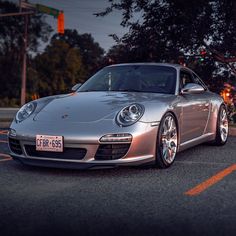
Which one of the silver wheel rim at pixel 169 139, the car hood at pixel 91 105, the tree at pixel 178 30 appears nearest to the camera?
the car hood at pixel 91 105

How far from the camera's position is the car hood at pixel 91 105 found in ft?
18.7

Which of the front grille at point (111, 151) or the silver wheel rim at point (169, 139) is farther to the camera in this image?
the silver wheel rim at point (169, 139)

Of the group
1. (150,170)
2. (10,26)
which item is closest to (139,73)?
(150,170)

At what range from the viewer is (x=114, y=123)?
5535mm

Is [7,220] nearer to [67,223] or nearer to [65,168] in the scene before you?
[67,223]

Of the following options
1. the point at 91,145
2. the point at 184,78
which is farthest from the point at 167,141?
the point at 184,78

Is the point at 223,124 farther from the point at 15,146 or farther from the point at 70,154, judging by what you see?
the point at 15,146

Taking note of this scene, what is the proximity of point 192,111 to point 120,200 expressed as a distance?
285 cm

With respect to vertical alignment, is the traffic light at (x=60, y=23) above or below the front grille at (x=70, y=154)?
above

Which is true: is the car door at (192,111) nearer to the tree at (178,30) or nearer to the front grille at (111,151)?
the front grille at (111,151)

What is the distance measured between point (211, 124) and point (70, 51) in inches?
2232

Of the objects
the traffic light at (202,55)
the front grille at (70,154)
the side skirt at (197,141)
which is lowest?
the side skirt at (197,141)

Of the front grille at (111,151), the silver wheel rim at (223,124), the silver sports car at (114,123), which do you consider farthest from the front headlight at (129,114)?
the silver wheel rim at (223,124)

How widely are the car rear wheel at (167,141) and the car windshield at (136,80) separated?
0.60 meters
